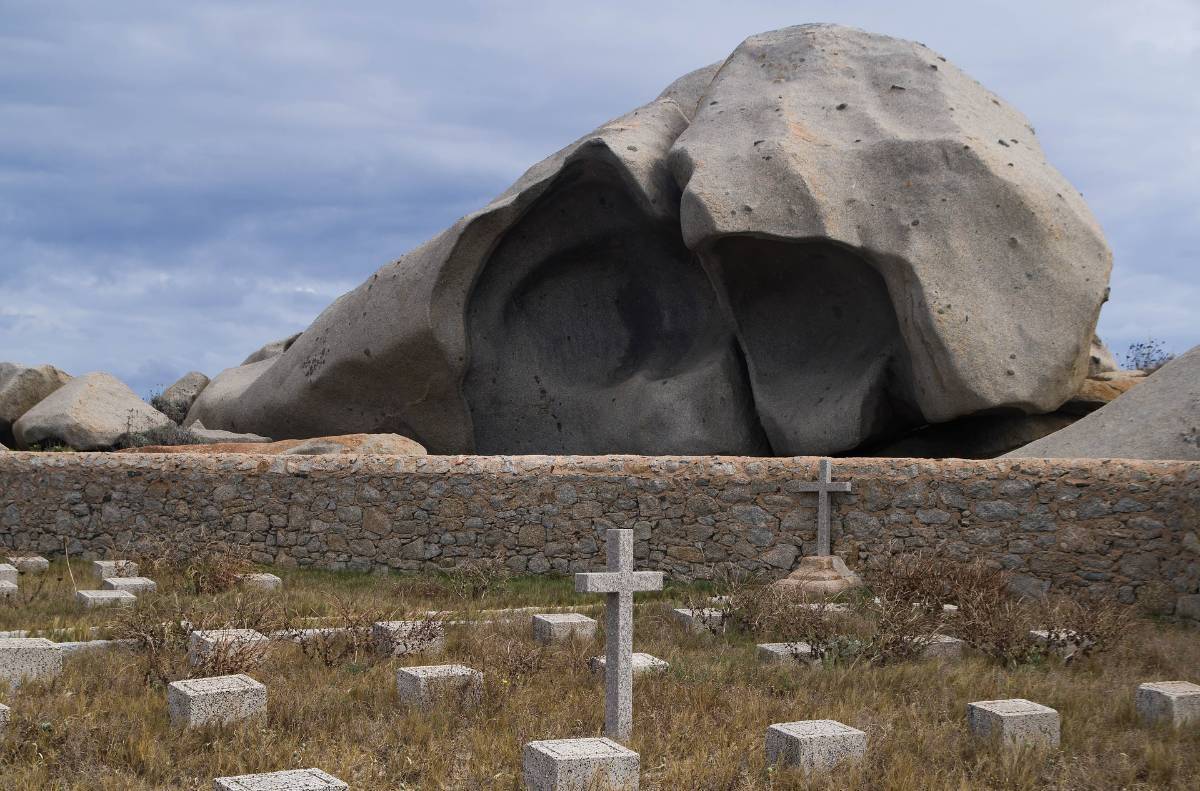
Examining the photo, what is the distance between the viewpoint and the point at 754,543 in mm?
10625

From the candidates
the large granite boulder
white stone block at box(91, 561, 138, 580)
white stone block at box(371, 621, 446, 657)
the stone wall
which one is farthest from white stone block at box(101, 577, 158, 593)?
the large granite boulder

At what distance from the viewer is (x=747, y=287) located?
1586cm

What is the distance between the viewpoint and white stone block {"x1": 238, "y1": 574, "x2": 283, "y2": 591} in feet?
32.9

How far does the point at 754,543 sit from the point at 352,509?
4100mm

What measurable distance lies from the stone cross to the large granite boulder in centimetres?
349

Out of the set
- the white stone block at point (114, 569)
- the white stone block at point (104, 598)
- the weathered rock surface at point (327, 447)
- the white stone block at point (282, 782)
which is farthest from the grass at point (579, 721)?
the weathered rock surface at point (327, 447)

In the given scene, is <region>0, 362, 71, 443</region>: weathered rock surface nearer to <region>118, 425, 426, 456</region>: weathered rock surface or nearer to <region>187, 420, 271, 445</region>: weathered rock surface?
<region>187, 420, 271, 445</region>: weathered rock surface

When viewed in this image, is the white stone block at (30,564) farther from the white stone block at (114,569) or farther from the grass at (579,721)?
the grass at (579,721)

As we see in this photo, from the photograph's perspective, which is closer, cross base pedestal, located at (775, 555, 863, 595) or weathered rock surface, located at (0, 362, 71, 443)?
cross base pedestal, located at (775, 555, 863, 595)

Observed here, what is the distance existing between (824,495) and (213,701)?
6.31 metres

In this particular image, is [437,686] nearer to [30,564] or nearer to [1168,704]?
[1168,704]

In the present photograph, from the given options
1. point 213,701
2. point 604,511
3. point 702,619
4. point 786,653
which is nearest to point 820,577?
point 702,619

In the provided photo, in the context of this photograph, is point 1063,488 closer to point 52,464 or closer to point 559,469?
point 559,469

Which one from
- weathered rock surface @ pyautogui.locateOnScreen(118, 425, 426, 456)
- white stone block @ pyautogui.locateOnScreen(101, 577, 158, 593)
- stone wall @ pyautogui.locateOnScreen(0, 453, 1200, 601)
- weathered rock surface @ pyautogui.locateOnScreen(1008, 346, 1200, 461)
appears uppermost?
weathered rock surface @ pyautogui.locateOnScreen(1008, 346, 1200, 461)
